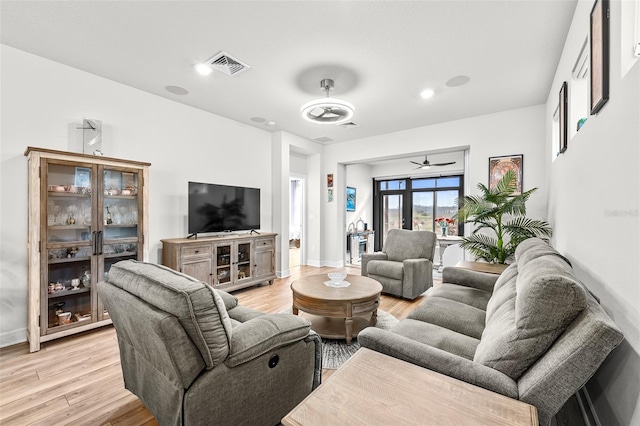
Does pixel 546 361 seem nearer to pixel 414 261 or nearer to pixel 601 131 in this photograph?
pixel 601 131

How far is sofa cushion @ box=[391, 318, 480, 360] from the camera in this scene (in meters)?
1.58

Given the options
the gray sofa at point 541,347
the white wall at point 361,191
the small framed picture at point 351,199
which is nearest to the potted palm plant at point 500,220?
the gray sofa at point 541,347

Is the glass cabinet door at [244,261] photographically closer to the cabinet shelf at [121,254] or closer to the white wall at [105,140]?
the white wall at [105,140]

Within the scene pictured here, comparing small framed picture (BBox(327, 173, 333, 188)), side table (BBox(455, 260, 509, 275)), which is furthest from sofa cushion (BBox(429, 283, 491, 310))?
small framed picture (BBox(327, 173, 333, 188))

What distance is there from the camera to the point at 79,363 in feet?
7.70

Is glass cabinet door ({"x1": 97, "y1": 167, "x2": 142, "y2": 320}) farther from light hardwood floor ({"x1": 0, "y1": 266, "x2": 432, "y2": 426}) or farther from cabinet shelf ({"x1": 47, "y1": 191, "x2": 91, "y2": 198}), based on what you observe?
light hardwood floor ({"x1": 0, "y1": 266, "x2": 432, "y2": 426})

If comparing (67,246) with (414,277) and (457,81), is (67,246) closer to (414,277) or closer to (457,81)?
(414,277)

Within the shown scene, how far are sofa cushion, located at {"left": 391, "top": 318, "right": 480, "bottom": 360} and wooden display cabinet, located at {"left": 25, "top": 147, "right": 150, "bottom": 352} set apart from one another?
116 inches

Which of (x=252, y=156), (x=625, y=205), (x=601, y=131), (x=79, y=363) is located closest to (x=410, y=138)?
(x=252, y=156)

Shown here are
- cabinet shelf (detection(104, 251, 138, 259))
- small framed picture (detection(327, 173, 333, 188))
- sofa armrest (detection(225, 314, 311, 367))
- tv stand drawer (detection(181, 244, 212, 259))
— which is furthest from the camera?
small framed picture (detection(327, 173, 333, 188))

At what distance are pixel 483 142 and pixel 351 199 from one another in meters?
3.63

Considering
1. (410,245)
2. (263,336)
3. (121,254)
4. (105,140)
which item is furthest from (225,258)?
(263,336)

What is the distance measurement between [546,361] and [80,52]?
13.6ft

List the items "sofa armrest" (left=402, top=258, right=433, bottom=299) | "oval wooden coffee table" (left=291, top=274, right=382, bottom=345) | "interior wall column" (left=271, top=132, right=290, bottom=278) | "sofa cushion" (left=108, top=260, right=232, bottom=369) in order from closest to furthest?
"sofa cushion" (left=108, top=260, right=232, bottom=369) < "oval wooden coffee table" (left=291, top=274, right=382, bottom=345) < "sofa armrest" (left=402, top=258, right=433, bottom=299) < "interior wall column" (left=271, top=132, right=290, bottom=278)
